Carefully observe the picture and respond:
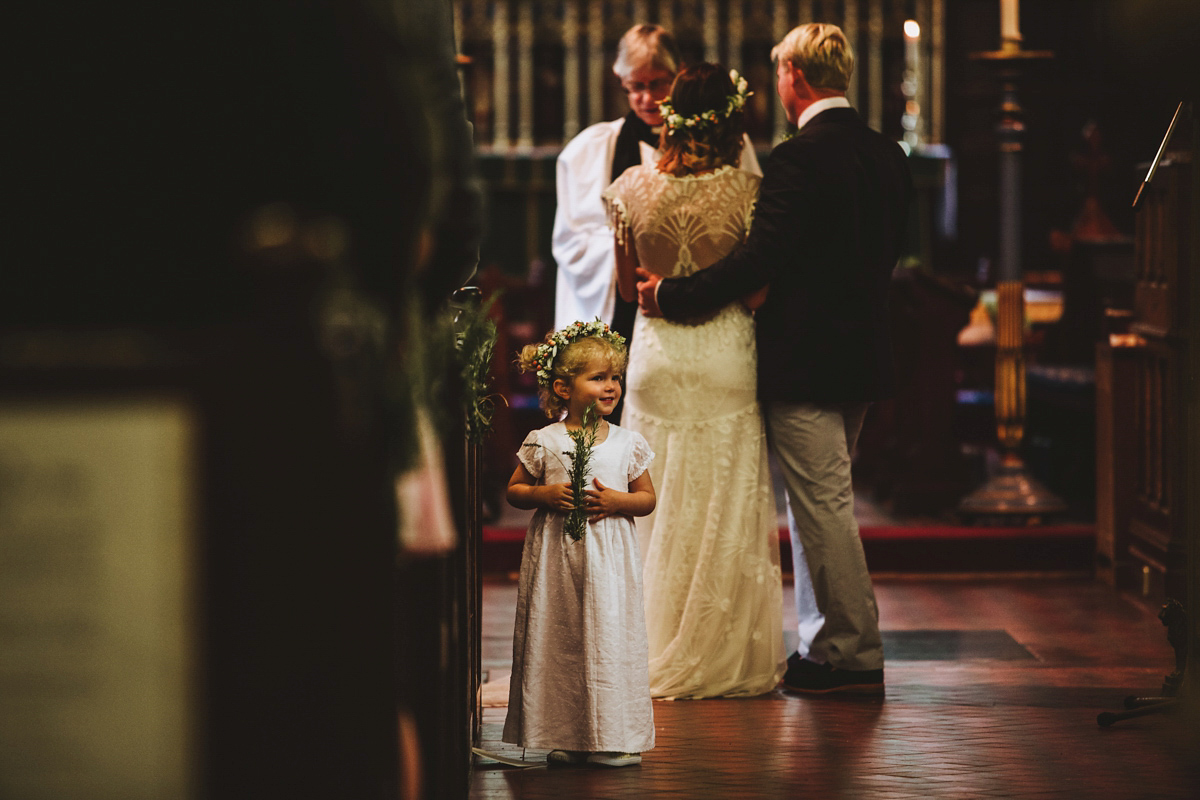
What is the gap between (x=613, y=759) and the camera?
308 centimetres

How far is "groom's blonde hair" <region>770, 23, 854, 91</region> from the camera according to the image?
12.5ft

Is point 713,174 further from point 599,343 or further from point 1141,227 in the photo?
point 1141,227

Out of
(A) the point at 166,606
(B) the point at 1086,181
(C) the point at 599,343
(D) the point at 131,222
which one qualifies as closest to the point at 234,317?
(D) the point at 131,222

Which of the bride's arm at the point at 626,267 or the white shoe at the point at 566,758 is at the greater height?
the bride's arm at the point at 626,267

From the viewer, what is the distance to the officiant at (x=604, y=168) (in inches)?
171

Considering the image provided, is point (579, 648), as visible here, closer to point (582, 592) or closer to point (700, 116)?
point (582, 592)

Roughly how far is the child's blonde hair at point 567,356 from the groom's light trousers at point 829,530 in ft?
2.49

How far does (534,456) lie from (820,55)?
4.66 ft

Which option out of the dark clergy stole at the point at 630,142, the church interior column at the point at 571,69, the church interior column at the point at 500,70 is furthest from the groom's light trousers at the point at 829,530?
the church interior column at the point at 500,70

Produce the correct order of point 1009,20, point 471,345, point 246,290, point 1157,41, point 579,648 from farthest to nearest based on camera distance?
point 1009,20, point 579,648, point 1157,41, point 471,345, point 246,290

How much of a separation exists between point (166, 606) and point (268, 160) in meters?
0.37

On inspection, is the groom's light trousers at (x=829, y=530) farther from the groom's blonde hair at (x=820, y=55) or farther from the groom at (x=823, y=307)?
the groom's blonde hair at (x=820, y=55)

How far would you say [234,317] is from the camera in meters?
1.16

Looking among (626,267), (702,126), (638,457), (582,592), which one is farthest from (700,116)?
(582,592)
